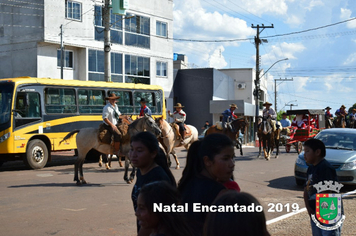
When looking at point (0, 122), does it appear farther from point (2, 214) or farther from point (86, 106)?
point (2, 214)

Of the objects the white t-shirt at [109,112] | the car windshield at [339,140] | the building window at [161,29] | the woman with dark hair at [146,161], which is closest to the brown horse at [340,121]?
the car windshield at [339,140]

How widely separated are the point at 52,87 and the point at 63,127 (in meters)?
1.77

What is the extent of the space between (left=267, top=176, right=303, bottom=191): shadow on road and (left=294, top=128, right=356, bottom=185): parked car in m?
0.26

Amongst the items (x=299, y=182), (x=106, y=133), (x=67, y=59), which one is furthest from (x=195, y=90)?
(x=299, y=182)

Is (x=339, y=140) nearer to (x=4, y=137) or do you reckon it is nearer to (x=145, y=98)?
(x=4, y=137)

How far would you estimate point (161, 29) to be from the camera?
3934 cm

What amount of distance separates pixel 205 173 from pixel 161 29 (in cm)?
3699

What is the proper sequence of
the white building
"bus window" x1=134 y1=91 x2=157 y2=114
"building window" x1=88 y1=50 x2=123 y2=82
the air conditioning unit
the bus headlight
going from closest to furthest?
the bus headlight
"bus window" x1=134 y1=91 x2=157 y2=114
the white building
"building window" x1=88 y1=50 x2=123 y2=82
the air conditioning unit

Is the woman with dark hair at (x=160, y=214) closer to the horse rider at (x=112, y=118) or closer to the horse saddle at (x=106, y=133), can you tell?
the horse rider at (x=112, y=118)

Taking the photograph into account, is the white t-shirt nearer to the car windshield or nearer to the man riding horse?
the car windshield

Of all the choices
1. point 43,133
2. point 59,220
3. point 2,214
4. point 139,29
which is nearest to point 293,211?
point 59,220

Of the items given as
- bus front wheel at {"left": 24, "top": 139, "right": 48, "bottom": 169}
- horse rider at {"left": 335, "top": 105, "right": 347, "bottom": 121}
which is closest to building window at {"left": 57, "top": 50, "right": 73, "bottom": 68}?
bus front wheel at {"left": 24, "top": 139, "right": 48, "bottom": 169}

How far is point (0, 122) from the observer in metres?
16.5

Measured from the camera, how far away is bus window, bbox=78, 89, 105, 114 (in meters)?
19.5
